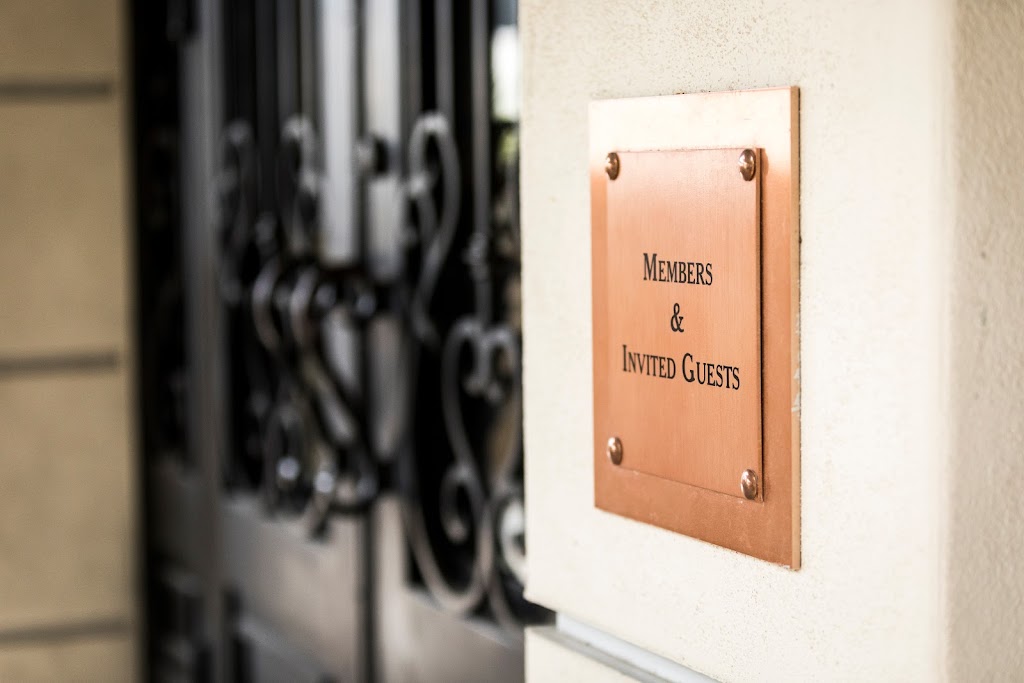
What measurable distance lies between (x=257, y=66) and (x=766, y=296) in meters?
1.31

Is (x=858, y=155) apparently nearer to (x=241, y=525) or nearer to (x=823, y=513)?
(x=823, y=513)

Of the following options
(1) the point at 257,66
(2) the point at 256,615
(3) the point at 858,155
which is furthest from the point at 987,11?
(2) the point at 256,615

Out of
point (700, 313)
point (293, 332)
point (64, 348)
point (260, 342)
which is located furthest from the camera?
point (64, 348)

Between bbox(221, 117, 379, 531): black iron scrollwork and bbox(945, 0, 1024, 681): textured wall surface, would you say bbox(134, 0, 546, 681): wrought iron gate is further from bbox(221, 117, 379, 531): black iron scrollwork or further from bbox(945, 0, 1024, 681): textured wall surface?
bbox(945, 0, 1024, 681): textured wall surface

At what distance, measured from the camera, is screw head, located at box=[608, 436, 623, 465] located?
57 cm

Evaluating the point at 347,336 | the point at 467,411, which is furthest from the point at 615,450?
the point at 347,336

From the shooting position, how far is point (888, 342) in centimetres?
43

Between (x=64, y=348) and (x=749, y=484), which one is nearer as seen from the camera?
(x=749, y=484)

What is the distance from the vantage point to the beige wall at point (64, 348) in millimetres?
2016

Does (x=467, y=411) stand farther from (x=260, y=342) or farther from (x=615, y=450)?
(x=615, y=450)

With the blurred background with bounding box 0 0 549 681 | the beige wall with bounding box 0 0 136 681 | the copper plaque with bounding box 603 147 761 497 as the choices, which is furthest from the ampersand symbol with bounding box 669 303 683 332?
the beige wall with bounding box 0 0 136 681

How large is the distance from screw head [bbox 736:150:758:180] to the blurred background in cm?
64

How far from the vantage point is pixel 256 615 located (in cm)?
173

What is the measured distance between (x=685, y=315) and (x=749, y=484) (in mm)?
74
